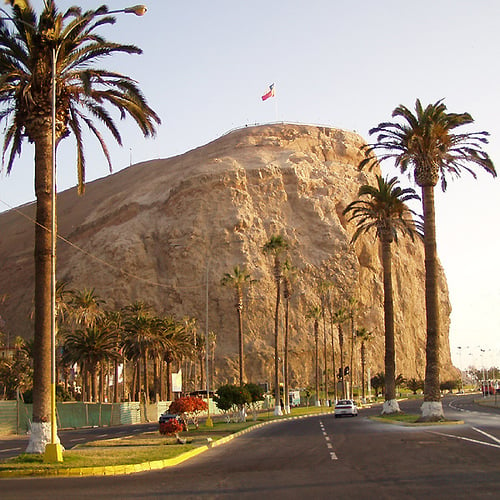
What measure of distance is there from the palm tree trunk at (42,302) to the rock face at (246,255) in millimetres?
94931

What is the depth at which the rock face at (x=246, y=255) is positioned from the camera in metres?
124

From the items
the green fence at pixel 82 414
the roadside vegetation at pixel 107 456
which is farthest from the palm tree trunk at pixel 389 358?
the green fence at pixel 82 414

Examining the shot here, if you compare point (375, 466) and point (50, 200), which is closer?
point (375, 466)

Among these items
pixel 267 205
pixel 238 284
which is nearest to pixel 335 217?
pixel 267 205

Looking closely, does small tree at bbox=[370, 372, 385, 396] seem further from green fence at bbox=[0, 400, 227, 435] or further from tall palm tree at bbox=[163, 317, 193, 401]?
green fence at bbox=[0, 400, 227, 435]

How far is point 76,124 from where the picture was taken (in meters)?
25.2

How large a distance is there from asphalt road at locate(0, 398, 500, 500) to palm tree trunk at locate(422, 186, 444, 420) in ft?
38.9

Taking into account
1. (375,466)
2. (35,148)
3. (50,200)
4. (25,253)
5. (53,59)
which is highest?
(25,253)

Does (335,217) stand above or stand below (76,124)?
above

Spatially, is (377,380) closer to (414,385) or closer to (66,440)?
(414,385)

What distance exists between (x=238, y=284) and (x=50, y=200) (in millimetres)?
47810

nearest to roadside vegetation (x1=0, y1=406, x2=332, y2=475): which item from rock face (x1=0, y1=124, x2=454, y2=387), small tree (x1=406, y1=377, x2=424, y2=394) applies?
rock face (x1=0, y1=124, x2=454, y2=387)

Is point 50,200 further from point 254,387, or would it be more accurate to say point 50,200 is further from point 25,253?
point 25,253

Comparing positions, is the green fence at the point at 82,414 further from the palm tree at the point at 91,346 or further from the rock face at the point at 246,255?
the rock face at the point at 246,255
